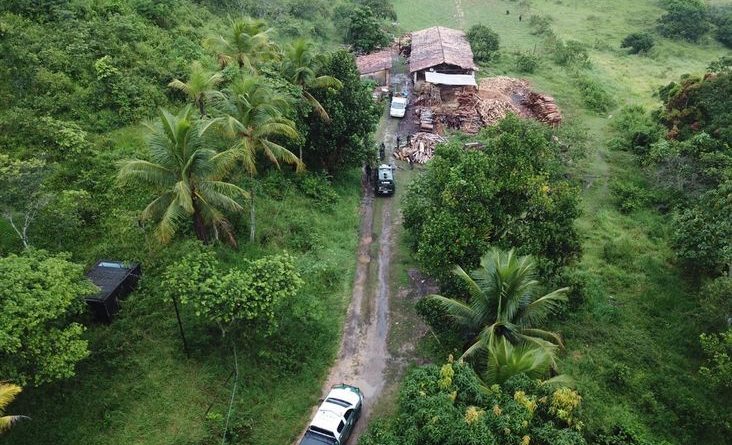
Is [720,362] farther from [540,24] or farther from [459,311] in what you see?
[540,24]

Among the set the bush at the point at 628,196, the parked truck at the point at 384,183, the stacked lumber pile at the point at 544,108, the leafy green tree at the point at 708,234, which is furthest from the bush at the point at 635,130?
the parked truck at the point at 384,183

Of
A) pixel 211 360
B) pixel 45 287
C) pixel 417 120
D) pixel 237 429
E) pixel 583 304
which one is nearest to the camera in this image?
pixel 45 287

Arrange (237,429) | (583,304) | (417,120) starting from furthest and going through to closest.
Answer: (417,120) < (583,304) < (237,429)

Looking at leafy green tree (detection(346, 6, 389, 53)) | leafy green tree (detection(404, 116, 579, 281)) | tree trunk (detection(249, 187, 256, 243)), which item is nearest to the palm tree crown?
tree trunk (detection(249, 187, 256, 243))

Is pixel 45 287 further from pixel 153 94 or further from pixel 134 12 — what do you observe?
pixel 134 12

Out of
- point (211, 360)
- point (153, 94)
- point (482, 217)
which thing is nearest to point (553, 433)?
point (482, 217)

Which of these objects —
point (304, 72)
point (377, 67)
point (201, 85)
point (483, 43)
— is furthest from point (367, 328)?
point (483, 43)
